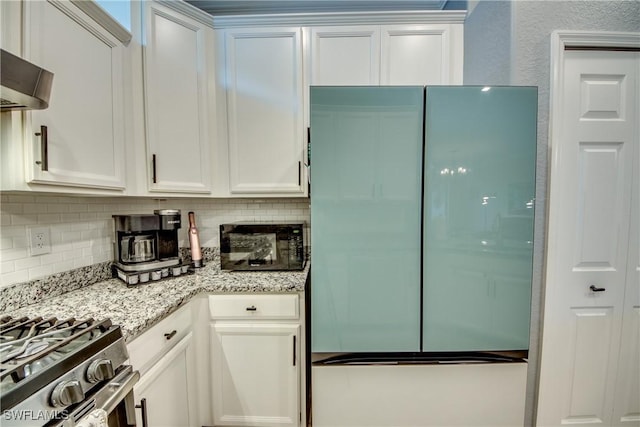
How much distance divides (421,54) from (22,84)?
6.03ft

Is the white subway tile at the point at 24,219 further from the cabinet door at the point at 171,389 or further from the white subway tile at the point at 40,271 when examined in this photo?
the cabinet door at the point at 171,389

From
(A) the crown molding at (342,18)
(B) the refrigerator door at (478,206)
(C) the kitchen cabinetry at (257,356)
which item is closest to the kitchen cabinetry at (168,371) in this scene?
(C) the kitchen cabinetry at (257,356)

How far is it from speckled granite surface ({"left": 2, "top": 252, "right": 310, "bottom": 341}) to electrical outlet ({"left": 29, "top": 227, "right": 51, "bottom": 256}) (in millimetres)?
222

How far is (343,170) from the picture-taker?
3.82 ft

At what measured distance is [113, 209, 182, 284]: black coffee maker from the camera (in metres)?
1.39

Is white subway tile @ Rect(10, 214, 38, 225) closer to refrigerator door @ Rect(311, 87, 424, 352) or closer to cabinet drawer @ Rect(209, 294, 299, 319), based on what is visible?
cabinet drawer @ Rect(209, 294, 299, 319)

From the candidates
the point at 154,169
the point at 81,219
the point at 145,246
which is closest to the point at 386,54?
the point at 154,169

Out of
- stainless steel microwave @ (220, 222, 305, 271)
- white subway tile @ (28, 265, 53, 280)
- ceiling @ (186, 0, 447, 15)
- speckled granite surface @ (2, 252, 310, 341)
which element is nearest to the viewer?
speckled granite surface @ (2, 252, 310, 341)

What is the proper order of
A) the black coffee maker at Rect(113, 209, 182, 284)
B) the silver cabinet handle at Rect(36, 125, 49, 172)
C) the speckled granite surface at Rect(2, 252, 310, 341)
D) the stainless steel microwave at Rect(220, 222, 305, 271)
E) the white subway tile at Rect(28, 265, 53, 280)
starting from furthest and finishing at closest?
the stainless steel microwave at Rect(220, 222, 305, 271)
the black coffee maker at Rect(113, 209, 182, 284)
the white subway tile at Rect(28, 265, 53, 280)
the speckled granite surface at Rect(2, 252, 310, 341)
the silver cabinet handle at Rect(36, 125, 49, 172)

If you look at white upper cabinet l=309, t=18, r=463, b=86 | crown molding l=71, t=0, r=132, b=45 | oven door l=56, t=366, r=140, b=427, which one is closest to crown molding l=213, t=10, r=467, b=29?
white upper cabinet l=309, t=18, r=463, b=86

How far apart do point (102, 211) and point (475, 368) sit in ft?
7.13

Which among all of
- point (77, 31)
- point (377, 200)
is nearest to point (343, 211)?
point (377, 200)

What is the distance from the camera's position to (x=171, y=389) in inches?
44.9

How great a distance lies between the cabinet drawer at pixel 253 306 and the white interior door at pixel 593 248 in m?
1.31
